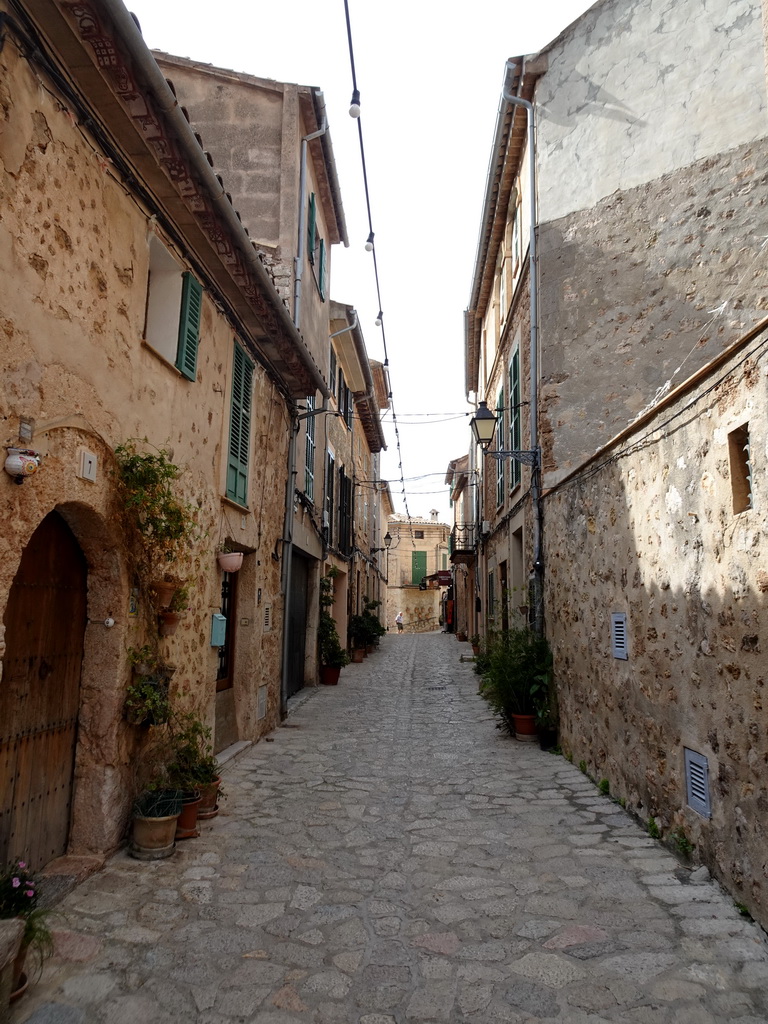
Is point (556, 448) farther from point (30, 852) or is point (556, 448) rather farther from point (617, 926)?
point (30, 852)

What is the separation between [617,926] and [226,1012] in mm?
1958

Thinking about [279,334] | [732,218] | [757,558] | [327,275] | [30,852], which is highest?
[327,275]

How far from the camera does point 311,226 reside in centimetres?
1109

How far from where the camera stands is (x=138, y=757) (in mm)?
4832

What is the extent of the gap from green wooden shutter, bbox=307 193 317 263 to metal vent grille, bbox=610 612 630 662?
7545 mm

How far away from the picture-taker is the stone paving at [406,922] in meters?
2.97

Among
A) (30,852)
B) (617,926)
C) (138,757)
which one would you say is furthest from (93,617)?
(617,926)

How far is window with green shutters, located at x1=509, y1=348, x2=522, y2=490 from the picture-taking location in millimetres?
10836

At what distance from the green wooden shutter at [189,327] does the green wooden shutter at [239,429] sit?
3.84ft

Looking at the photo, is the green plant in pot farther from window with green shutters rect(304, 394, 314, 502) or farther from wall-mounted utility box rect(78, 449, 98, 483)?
window with green shutters rect(304, 394, 314, 502)

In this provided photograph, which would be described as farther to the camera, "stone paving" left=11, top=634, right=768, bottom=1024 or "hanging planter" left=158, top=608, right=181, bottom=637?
"hanging planter" left=158, top=608, right=181, bottom=637

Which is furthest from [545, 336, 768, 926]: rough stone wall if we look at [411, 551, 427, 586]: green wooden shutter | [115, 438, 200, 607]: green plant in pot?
[411, 551, 427, 586]: green wooden shutter

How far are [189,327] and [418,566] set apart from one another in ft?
130

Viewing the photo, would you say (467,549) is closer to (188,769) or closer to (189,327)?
(189,327)
